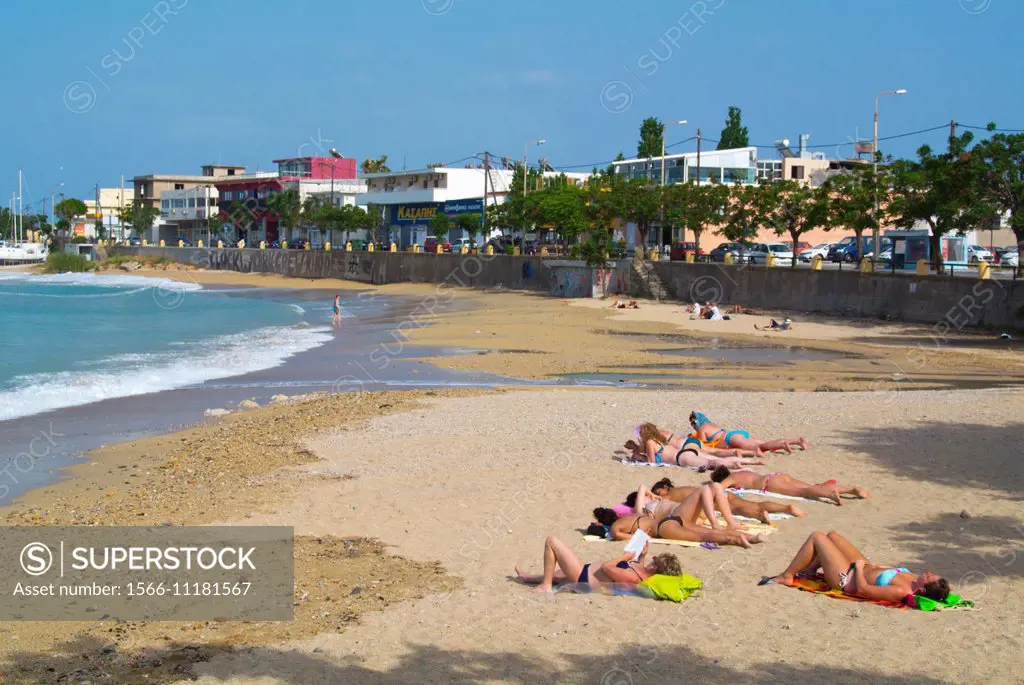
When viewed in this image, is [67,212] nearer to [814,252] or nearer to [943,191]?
[814,252]

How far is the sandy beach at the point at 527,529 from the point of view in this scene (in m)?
7.25

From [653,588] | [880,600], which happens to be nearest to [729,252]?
[880,600]

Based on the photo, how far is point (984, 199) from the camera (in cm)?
3316

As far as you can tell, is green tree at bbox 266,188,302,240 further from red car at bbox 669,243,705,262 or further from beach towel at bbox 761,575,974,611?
beach towel at bbox 761,575,974,611

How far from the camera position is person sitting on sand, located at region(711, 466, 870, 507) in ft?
37.8

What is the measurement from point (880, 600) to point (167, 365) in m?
23.4

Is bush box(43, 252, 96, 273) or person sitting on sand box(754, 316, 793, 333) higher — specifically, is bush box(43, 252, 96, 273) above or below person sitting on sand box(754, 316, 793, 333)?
above

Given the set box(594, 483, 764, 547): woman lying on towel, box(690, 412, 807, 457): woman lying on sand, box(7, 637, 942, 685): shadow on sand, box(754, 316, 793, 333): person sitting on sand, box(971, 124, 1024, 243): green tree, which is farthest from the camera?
box(754, 316, 793, 333): person sitting on sand

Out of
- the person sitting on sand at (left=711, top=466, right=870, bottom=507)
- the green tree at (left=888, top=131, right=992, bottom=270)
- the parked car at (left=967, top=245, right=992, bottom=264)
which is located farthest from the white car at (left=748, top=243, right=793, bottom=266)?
the person sitting on sand at (left=711, top=466, right=870, bottom=507)

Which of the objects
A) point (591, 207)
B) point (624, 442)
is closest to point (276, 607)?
point (624, 442)

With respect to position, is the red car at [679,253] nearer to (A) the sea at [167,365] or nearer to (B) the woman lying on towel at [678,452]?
(A) the sea at [167,365]

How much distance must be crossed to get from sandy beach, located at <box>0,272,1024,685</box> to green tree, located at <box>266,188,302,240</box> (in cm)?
9216

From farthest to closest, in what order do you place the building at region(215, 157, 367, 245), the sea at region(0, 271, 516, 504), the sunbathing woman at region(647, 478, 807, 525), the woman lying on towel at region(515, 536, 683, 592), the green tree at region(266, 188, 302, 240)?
the building at region(215, 157, 367, 245) → the green tree at region(266, 188, 302, 240) → the sea at region(0, 271, 516, 504) → the sunbathing woman at region(647, 478, 807, 525) → the woman lying on towel at region(515, 536, 683, 592)

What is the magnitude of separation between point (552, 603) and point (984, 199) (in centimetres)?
2909
